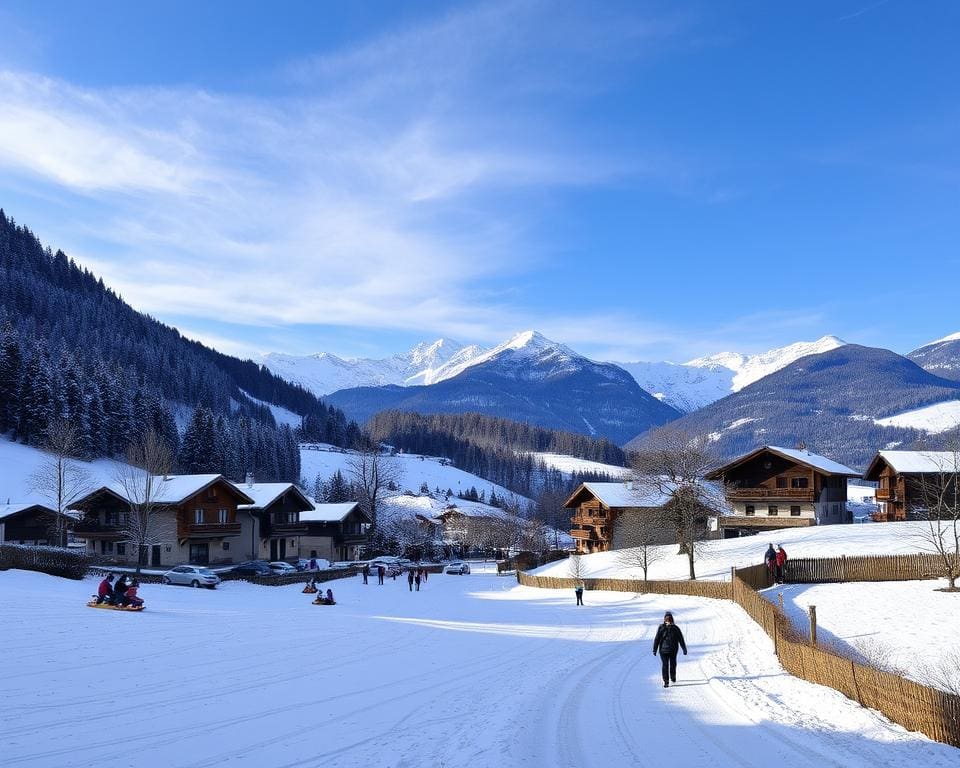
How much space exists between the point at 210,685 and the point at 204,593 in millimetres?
26969

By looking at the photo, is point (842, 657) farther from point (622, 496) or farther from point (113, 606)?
point (622, 496)

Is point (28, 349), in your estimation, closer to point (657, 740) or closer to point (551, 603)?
point (551, 603)

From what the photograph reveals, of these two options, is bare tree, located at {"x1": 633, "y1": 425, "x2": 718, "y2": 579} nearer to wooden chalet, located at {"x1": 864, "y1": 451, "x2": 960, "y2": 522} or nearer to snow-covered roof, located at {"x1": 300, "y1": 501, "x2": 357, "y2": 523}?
wooden chalet, located at {"x1": 864, "y1": 451, "x2": 960, "y2": 522}

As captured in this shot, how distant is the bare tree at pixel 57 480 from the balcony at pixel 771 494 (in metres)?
58.7

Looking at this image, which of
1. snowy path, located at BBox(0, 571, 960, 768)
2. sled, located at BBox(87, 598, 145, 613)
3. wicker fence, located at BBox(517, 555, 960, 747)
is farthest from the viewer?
sled, located at BBox(87, 598, 145, 613)

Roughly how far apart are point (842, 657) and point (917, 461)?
57646 millimetres

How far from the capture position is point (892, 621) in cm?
2858

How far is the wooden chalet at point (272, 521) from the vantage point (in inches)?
2840

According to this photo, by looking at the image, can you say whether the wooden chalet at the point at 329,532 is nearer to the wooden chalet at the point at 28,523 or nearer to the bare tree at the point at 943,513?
the wooden chalet at the point at 28,523

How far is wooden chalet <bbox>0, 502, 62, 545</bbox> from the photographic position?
6881 centimetres

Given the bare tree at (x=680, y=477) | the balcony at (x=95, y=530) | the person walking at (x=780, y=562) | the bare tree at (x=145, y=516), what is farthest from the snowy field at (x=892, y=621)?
the balcony at (x=95, y=530)

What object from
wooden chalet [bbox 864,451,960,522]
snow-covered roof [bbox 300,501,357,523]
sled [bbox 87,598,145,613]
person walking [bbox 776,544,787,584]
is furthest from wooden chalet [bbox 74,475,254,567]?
wooden chalet [bbox 864,451,960,522]

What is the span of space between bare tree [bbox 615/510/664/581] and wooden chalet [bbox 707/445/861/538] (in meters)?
9.30

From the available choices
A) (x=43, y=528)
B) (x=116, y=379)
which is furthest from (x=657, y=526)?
(x=116, y=379)
